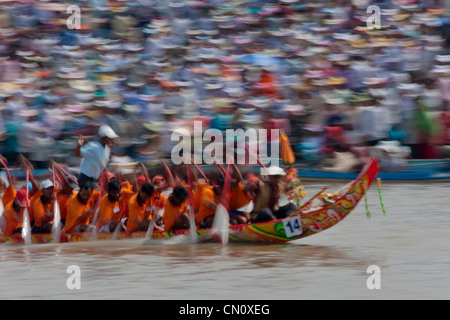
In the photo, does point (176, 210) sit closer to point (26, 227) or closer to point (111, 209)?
point (111, 209)

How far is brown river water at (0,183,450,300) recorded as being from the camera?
8523 mm

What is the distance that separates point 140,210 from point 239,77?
420 centimetres

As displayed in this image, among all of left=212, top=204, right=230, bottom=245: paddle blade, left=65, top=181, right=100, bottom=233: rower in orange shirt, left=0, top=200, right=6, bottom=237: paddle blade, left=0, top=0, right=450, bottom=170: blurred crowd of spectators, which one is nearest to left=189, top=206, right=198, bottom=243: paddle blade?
left=212, top=204, right=230, bottom=245: paddle blade

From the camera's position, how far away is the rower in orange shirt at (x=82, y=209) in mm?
11117

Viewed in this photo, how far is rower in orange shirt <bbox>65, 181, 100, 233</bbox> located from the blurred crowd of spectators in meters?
3.03

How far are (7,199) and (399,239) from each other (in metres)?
4.48

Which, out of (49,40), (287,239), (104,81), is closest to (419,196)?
(287,239)

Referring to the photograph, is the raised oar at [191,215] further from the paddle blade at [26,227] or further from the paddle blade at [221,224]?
the paddle blade at [26,227]

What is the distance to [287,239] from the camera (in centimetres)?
1062

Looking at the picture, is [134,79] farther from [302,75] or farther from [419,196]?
[419,196]

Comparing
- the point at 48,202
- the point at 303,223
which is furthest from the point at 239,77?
the point at 303,223

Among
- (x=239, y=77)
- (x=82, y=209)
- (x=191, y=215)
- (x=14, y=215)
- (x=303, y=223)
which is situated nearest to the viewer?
(x=303, y=223)

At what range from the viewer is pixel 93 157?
1175 cm

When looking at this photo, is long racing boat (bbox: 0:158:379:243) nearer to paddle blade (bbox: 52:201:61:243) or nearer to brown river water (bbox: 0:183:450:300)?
brown river water (bbox: 0:183:450:300)
